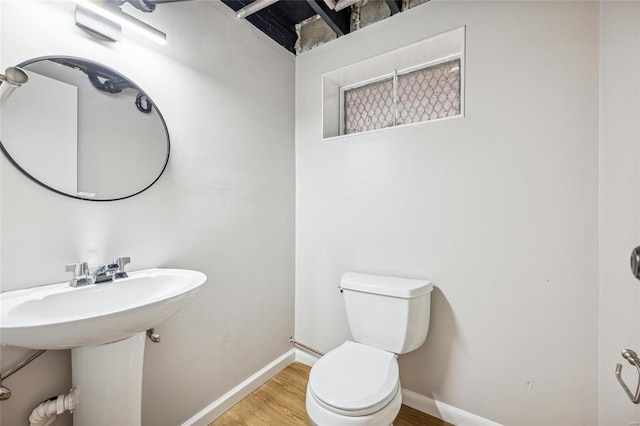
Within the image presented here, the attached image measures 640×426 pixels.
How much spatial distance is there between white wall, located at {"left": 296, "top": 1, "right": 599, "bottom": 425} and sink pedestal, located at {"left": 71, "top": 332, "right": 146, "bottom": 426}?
1266 millimetres

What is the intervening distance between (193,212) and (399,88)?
154 centimetres

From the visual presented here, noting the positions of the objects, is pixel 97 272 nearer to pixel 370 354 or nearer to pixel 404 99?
pixel 370 354

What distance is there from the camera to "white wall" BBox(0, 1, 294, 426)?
0.92 m

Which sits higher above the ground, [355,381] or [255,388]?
[355,381]

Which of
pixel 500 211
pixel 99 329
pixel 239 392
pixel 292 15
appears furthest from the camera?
pixel 292 15

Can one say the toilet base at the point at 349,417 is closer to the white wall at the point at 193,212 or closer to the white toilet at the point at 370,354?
the white toilet at the point at 370,354

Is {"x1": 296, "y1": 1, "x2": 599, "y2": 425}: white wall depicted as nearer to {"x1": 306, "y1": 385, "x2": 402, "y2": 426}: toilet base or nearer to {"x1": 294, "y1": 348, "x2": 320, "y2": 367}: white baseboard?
{"x1": 306, "y1": 385, "x2": 402, "y2": 426}: toilet base

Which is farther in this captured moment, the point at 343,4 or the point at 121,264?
the point at 343,4

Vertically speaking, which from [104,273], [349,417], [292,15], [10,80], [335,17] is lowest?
[349,417]

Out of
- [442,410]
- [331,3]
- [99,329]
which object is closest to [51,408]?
[99,329]

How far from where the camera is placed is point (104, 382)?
0.91m

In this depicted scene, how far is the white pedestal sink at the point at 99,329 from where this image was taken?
706 mm

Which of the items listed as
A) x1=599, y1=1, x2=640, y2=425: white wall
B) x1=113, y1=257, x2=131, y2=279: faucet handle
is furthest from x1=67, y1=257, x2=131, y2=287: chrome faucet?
x1=599, y1=1, x2=640, y2=425: white wall

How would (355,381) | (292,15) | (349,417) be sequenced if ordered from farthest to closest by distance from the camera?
(292,15)
(355,381)
(349,417)
